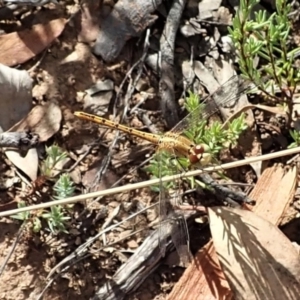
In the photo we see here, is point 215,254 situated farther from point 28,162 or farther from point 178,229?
point 28,162

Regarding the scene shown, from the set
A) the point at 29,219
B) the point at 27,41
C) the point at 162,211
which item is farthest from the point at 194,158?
the point at 27,41

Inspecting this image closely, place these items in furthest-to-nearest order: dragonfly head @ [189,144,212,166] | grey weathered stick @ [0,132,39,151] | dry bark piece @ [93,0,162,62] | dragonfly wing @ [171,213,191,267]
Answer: dry bark piece @ [93,0,162,62]
grey weathered stick @ [0,132,39,151]
dragonfly wing @ [171,213,191,267]
dragonfly head @ [189,144,212,166]

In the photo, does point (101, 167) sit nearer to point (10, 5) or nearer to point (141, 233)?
point (141, 233)

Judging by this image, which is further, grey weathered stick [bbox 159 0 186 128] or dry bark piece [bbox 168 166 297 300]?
grey weathered stick [bbox 159 0 186 128]

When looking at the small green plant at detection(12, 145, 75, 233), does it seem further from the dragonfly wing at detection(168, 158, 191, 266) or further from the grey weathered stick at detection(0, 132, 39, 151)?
the dragonfly wing at detection(168, 158, 191, 266)

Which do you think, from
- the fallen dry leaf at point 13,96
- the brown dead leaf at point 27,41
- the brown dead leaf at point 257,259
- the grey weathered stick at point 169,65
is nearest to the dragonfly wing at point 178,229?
the brown dead leaf at point 257,259

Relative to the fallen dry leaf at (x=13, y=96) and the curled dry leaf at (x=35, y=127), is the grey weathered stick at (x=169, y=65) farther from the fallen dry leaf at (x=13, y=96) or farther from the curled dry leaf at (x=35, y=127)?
the fallen dry leaf at (x=13, y=96)

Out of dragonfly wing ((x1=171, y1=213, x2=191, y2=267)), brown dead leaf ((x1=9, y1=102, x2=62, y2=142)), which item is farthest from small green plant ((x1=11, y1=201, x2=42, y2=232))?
dragonfly wing ((x1=171, y1=213, x2=191, y2=267))
